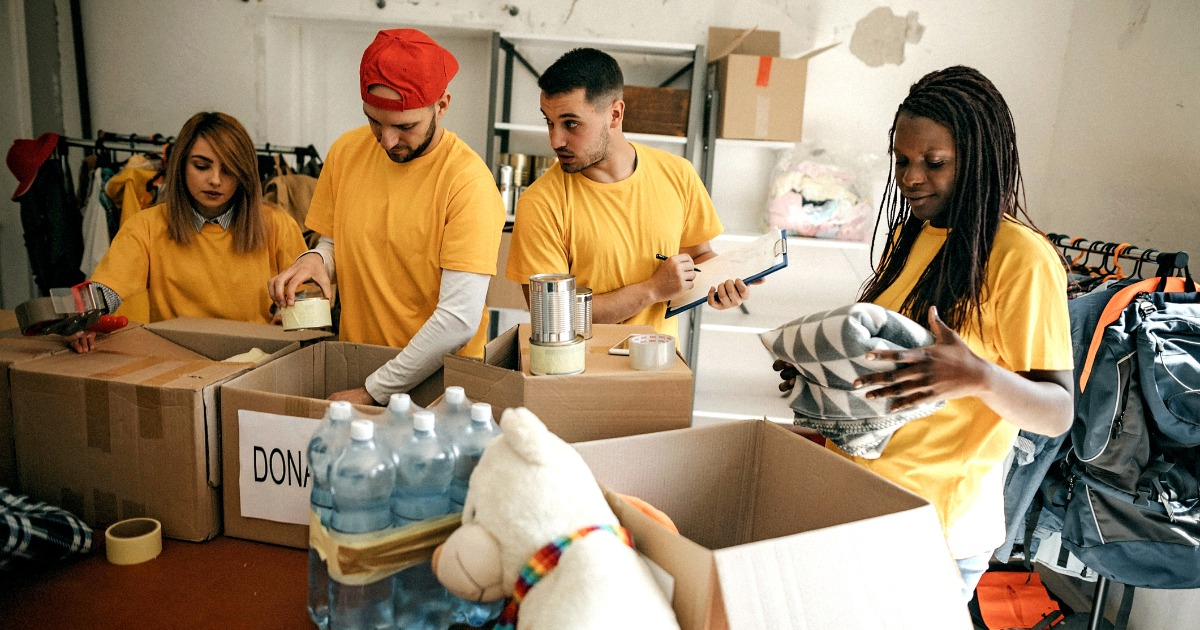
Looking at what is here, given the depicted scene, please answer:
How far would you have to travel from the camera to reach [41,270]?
2787mm

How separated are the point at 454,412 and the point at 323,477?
0.59 feet

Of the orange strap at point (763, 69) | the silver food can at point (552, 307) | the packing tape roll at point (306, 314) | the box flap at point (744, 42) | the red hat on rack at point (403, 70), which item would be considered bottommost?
the packing tape roll at point (306, 314)

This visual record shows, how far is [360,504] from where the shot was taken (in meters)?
0.87

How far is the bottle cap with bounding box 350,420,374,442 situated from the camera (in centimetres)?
86

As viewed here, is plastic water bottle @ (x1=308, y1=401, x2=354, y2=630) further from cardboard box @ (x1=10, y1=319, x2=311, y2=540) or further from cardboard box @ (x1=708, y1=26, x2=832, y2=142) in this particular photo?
cardboard box @ (x1=708, y1=26, x2=832, y2=142)

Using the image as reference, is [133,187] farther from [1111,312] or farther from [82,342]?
[1111,312]

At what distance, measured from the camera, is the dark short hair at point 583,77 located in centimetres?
168

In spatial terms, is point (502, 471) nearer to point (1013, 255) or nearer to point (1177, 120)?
point (1013, 255)

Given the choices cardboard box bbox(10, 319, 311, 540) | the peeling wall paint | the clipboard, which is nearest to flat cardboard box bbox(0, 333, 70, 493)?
cardboard box bbox(10, 319, 311, 540)

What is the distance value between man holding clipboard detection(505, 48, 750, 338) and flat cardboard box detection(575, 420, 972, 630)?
2.10ft

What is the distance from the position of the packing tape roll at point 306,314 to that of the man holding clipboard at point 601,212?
1.69 ft

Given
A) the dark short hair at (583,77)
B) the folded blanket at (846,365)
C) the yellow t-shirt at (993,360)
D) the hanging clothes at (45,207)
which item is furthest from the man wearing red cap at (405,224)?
the hanging clothes at (45,207)

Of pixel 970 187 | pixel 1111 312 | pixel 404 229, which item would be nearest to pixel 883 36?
pixel 1111 312

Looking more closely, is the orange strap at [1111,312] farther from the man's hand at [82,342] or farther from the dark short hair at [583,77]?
the man's hand at [82,342]
